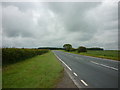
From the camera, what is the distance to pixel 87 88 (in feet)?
16.9

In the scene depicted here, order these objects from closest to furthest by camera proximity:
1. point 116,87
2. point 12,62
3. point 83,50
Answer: point 116,87
point 12,62
point 83,50

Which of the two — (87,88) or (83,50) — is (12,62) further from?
(83,50)

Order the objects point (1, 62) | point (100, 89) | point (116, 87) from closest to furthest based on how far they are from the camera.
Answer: point (100, 89), point (116, 87), point (1, 62)

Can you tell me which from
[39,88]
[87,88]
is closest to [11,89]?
[39,88]

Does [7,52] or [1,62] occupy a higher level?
[7,52]

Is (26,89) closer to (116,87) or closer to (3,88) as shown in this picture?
(3,88)

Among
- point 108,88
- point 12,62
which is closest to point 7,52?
point 12,62

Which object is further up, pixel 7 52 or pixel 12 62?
pixel 7 52

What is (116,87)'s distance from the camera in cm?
532

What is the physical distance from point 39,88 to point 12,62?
1034 cm

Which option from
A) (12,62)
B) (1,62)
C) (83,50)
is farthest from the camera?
(83,50)

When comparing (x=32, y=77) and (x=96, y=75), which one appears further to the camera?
(x=96, y=75)

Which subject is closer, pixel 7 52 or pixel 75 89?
pixel 75 89

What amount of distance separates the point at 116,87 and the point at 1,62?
11.5 m
